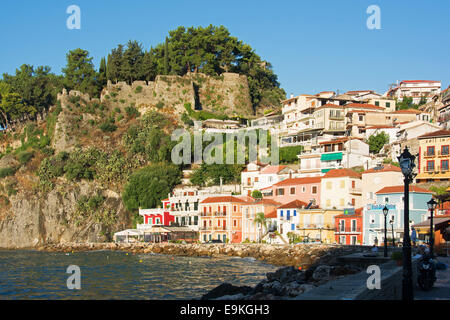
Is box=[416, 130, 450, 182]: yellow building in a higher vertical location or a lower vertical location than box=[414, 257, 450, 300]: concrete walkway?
higher

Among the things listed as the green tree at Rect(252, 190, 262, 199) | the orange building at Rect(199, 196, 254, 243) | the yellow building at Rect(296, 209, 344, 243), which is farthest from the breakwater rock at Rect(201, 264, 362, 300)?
the green tree at Rect(252, 190, 262, 199)

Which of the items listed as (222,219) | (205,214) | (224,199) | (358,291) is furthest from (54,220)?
(358,291)

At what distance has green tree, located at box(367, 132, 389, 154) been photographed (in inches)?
2547

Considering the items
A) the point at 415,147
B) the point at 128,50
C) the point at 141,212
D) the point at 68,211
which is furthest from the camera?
the point at 128,50

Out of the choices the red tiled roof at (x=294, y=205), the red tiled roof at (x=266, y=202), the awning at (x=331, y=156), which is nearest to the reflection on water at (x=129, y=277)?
the red tiled roof at (x=294, y=205)

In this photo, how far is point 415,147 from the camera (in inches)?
2238

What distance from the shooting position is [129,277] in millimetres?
35500

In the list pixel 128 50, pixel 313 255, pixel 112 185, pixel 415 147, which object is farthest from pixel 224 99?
pixel 313 255

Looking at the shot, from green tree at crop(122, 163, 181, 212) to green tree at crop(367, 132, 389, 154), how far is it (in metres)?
24.4

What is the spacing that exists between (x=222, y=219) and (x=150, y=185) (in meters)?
13.4

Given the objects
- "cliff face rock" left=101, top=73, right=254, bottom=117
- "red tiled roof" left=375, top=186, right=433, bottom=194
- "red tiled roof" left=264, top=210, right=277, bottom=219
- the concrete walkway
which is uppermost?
"cliff face rock" left=101, top=73, right=254, bottom=117

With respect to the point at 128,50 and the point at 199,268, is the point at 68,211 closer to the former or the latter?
the point at 128,50

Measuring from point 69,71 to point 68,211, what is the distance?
26.4 metres

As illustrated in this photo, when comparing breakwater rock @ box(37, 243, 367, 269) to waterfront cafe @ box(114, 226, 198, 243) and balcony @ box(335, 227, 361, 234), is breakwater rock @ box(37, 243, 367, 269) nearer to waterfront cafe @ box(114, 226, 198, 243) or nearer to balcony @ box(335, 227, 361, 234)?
waterfront cafe @ box(114, 226, 198, 243)
